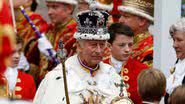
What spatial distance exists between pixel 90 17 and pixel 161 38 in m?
1.60

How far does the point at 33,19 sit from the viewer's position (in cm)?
809

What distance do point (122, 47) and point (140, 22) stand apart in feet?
3.68

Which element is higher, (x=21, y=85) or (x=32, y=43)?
(x=32, y=43)

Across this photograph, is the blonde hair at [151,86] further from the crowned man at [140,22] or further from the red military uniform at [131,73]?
the crowned man at [140,22]

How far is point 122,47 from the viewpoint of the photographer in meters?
6.18

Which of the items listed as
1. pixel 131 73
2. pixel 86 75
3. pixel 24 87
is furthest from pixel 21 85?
pixel 86 75

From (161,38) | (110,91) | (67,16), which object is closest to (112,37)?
(161,38)

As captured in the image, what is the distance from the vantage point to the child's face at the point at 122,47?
616cm

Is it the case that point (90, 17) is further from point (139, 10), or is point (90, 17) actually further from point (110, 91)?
point (139, 10)

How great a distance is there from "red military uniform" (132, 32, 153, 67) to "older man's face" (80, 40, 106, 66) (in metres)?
1.66

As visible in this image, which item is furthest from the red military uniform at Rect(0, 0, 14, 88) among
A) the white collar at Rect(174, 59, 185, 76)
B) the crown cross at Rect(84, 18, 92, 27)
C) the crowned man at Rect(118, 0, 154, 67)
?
the crowned man at Rect(118, 0, 154, 67)

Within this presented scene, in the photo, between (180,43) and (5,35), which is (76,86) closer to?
(180,43)

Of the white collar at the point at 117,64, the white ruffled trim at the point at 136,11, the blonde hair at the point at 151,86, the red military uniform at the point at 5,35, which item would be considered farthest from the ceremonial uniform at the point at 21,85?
the red military uniform at the point at 5,35

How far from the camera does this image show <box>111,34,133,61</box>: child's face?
616 centimetres
